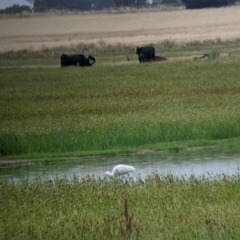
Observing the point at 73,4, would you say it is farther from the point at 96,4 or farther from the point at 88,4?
the point at 96,4

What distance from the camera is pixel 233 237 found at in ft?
A: 25.0

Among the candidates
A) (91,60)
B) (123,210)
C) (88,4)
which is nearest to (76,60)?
(91,60)

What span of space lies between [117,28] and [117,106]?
50.1m

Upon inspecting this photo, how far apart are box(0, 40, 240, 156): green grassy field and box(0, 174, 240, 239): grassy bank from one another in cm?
588

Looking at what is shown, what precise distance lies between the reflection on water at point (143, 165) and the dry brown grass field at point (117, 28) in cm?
4019

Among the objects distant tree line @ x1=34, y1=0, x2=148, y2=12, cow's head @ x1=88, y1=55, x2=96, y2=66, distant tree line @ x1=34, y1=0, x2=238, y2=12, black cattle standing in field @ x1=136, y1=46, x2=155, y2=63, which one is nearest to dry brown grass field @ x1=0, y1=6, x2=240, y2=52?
distant tree line @ x1=34, y1=0, x2=238, y2=12

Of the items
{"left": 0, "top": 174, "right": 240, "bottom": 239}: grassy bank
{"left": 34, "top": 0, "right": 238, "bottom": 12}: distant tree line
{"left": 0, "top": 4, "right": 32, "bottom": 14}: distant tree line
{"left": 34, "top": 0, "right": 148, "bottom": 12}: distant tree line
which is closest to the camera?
{"left": 0, "top": 174, "right": 240, "bottom": 239}: grassy bank

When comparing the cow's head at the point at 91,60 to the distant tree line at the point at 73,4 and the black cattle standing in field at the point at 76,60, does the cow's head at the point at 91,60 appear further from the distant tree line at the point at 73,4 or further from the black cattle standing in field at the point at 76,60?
the distant tree line at the point at 73,4

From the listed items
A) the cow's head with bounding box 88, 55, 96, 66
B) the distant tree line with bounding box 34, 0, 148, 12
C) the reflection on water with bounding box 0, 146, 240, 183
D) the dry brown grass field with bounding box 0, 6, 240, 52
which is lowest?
the distant tree line with bounding box 34, 0, 148, 12

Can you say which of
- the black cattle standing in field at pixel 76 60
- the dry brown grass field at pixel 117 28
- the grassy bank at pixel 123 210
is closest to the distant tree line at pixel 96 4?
the dry brown grass field at pixel 117 28

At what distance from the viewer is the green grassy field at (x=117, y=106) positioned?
55.5 ft

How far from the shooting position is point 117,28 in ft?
234

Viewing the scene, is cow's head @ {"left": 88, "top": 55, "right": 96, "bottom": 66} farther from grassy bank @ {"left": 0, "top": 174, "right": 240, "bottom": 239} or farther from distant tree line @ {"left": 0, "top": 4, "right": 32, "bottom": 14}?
distant tree line @ {"left": 0, "top": 4, "right": 32, "bottom": 14}

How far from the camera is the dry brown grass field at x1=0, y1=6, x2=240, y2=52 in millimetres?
60531
